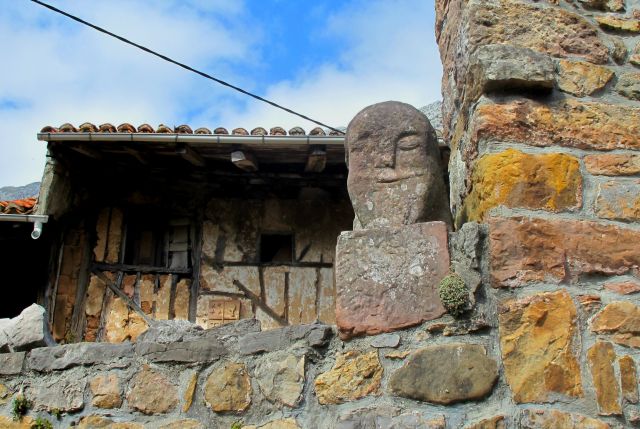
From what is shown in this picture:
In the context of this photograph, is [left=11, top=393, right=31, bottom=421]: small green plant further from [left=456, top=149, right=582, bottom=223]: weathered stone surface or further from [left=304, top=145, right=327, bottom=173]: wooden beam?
[left=304, top=145, right=327, bottom=173]: wooden beam

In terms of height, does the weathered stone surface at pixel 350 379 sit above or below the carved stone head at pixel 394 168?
below

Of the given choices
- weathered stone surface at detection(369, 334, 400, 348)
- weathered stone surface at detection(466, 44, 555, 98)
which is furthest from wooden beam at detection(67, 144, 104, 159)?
weathered stone surface at detection(369, 334, 400, 348)

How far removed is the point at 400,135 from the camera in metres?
2.77

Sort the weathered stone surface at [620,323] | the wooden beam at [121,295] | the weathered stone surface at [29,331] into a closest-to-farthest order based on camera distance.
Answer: the weathered stone surface at [620,323] < the weathered stone surface at [29,331] < the wooden beam at [121,295]

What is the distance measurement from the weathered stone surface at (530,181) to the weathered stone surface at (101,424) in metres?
1.44

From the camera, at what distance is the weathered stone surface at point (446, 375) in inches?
89.7

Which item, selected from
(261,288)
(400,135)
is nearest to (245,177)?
(261,288)

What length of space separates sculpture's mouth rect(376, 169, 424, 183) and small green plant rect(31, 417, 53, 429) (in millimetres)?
1511

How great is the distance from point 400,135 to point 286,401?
1082 mm

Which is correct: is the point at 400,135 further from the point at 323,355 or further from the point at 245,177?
the point at 245,177

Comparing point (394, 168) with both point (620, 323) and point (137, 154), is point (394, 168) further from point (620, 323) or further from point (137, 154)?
point (137, 154)

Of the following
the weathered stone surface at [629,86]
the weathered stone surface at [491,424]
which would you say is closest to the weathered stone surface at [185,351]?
the weathered stone surface at [491,424]

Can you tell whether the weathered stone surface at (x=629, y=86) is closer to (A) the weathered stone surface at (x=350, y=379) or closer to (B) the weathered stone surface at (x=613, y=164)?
(B) the weathered stone surface at (x=613, y=164)

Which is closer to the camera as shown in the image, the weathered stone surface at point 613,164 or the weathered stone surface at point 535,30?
the weathered stone surface at point 613,164
